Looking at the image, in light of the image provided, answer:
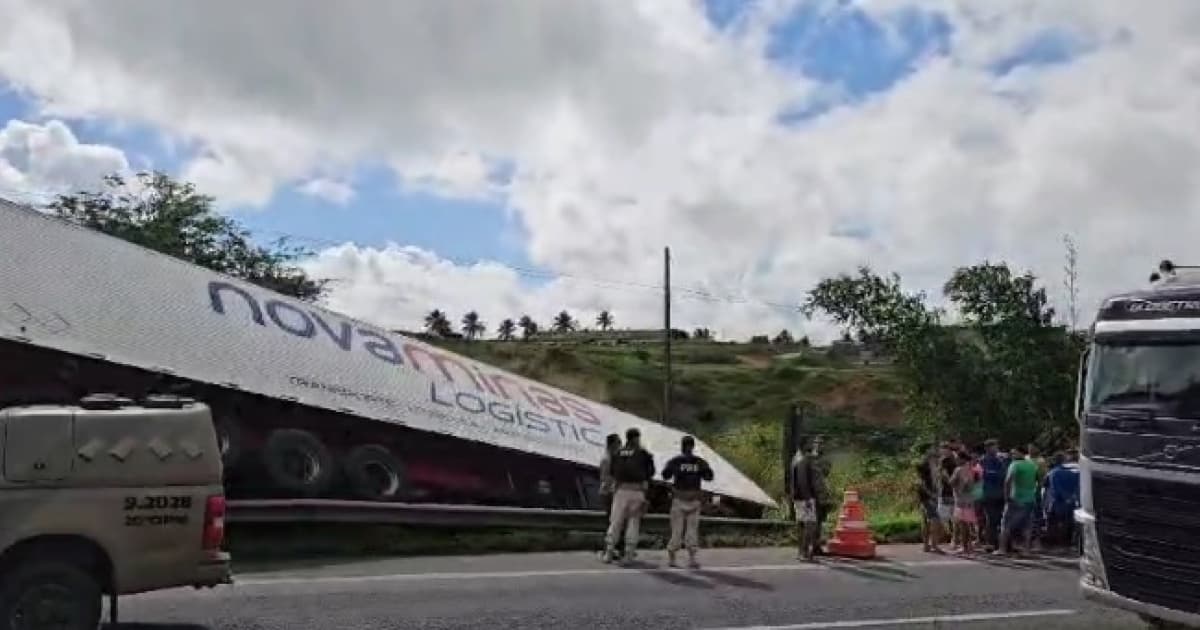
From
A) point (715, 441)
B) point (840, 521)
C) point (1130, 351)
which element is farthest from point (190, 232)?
point (1130, 351)

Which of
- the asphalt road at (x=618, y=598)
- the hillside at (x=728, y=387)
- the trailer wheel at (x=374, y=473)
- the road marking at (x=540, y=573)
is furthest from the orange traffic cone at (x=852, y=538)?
the hillside at (x=728, y=387)

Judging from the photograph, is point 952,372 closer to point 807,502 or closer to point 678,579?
point 807,502

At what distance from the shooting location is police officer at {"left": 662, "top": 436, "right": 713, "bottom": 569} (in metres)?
14.3

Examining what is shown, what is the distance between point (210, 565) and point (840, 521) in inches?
360

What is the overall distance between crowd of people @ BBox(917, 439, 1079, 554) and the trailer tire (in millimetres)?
9227

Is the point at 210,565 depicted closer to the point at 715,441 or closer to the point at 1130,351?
the point at 1130,351

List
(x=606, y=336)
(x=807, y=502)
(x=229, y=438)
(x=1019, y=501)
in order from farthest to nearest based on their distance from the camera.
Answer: (x=606, y=336) → (x=1019, y=501) → (x=229, y=438) → (x=807, y=502)

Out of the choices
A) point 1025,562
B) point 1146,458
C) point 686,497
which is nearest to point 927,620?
point 1146,458

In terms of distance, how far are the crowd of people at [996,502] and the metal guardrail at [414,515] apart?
2.95m

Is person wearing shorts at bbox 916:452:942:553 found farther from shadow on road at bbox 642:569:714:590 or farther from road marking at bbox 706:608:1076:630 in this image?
road marking at bbox 706:608:1076:630

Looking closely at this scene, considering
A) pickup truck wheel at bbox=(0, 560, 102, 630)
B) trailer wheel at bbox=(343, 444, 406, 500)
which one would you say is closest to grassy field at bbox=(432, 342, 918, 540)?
trailer wheel at bbox=(343, 444, 406, 500)

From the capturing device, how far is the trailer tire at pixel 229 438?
16.1 metres

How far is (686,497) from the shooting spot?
14.6 metres

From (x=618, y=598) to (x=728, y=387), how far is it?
55.8 metres
